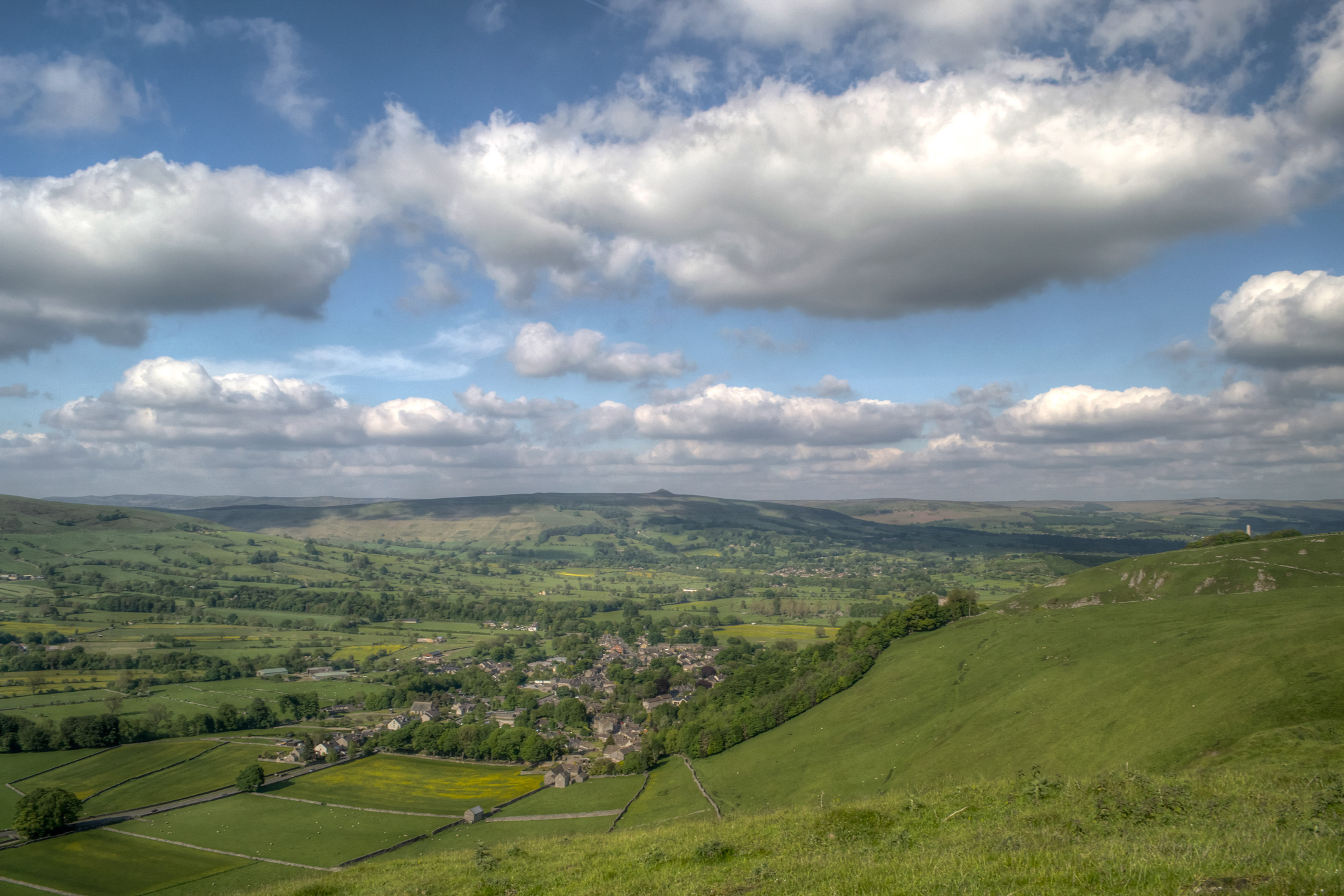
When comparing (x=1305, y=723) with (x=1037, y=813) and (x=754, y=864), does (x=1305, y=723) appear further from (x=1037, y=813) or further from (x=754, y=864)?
(x=754, y=864)

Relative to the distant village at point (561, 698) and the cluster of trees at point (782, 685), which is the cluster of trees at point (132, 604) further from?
the cluster of trees at point (782, 685)

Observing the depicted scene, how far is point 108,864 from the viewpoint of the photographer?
4738 centimetres

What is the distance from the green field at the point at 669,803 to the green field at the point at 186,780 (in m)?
45.7

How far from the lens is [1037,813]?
18.4m

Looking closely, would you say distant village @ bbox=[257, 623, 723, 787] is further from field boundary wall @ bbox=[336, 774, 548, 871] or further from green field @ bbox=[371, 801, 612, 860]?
green field @ bbox=[371, 801, 612, 860]

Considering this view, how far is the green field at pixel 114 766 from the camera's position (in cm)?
6675

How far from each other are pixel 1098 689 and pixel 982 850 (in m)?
41.2

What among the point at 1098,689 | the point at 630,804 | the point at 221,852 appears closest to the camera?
the point at 1098,689

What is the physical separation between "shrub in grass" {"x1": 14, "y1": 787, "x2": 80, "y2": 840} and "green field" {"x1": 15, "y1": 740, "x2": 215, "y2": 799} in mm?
11333

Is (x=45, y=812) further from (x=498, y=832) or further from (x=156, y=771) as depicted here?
(x=498, y=832)

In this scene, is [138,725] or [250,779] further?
[138,725]

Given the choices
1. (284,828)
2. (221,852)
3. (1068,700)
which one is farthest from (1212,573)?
(221,852)

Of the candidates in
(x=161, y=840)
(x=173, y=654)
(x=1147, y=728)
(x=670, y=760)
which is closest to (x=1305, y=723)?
(x=1147, y=728)

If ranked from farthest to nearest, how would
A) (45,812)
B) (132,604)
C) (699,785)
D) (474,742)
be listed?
(132,604)
(474,742)
(699,785)
(45,812)
